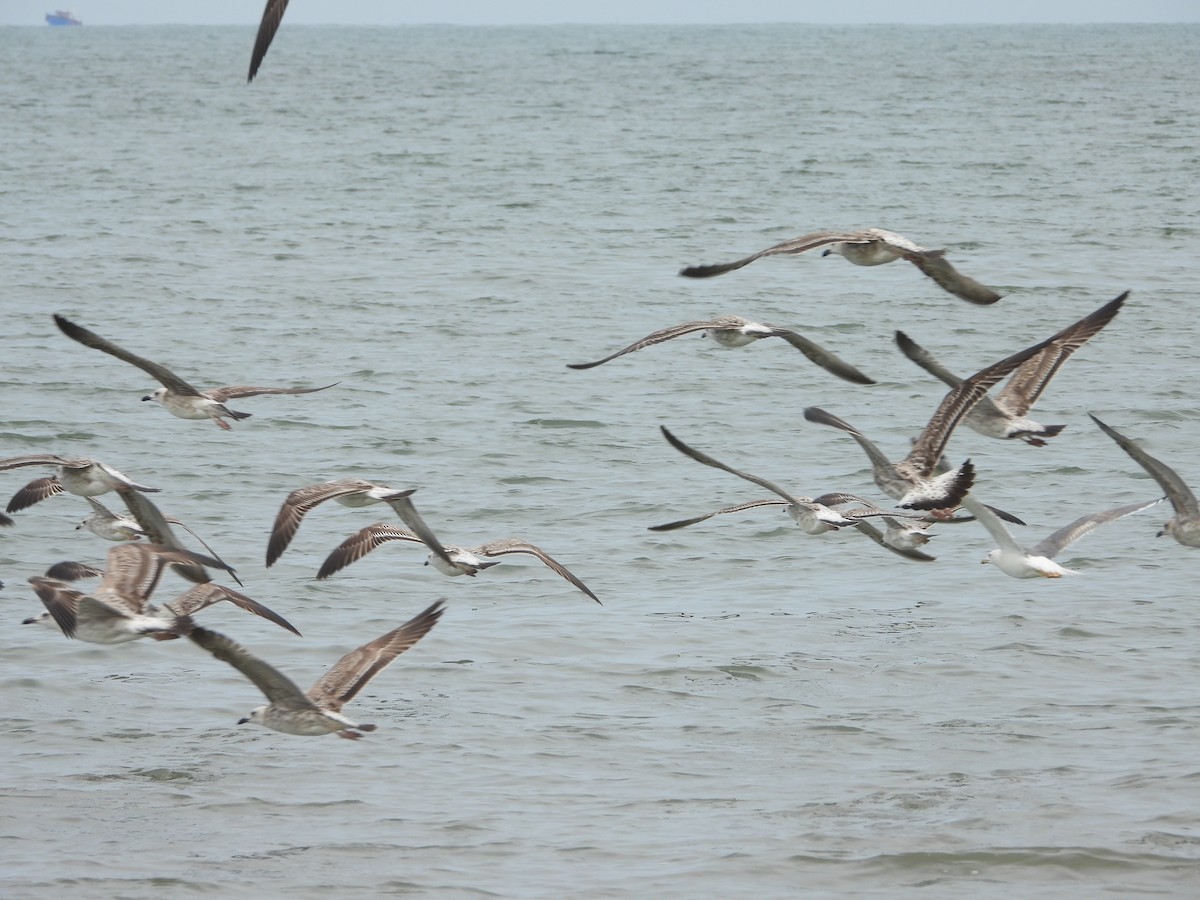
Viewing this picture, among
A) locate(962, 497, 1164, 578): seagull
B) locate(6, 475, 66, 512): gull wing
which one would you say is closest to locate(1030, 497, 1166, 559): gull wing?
locate(962, 497, 1164, 578): seagull

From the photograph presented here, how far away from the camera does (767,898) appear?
9.34 m

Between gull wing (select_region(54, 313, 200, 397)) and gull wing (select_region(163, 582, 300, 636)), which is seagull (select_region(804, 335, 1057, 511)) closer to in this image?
gull wing (select_region(163, 582, 300, 636))

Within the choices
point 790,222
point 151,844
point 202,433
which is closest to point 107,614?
point 151,844

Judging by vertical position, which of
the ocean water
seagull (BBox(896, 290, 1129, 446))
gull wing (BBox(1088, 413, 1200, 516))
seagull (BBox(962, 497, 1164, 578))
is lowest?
the ocean water

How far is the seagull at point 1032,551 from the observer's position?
10.5 metres

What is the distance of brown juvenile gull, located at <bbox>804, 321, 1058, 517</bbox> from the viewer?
361 inches

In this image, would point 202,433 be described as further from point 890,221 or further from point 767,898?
point 890,221

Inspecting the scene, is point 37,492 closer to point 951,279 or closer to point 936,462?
point 936,462

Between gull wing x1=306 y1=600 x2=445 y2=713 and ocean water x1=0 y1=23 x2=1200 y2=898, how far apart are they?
1.01 metres

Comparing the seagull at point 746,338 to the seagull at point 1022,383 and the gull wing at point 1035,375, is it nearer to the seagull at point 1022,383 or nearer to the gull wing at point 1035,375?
the seagull at point 1022,383

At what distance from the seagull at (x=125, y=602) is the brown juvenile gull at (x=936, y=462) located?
3374 millimetres

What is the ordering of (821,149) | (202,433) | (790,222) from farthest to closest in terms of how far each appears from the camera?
(821,149) < (790,222) < (202,433)

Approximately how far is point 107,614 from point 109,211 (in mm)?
30428

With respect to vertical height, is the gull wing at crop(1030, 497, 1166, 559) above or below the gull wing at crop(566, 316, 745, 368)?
below
